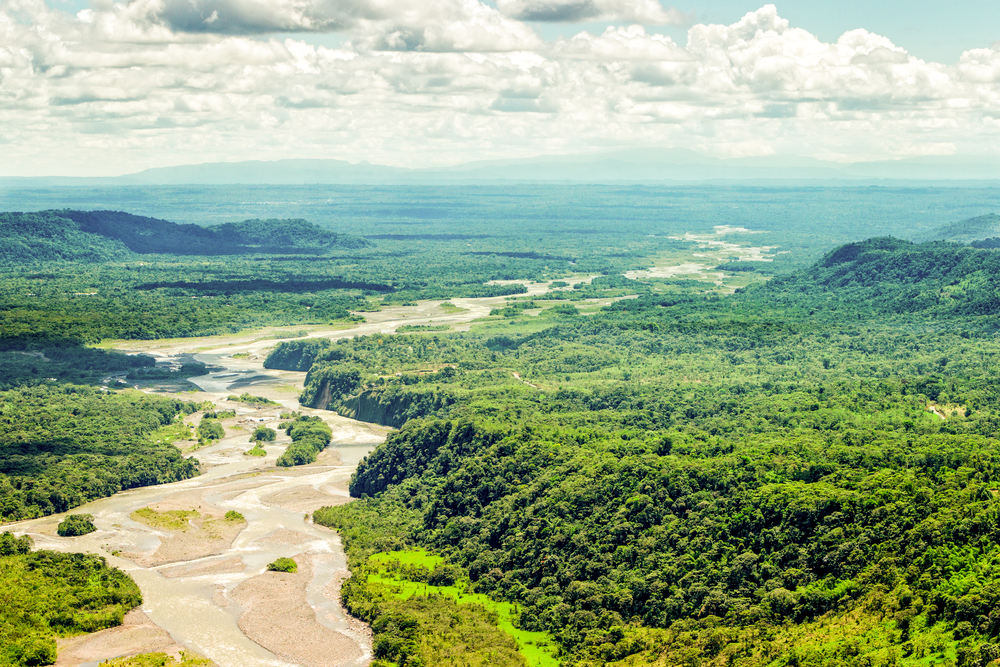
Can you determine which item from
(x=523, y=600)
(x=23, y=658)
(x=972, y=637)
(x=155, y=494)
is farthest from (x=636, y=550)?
(x=155, y=494)

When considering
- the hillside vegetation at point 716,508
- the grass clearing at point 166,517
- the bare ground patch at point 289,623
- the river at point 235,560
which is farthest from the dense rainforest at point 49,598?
the hillside vegetation at point 716,508

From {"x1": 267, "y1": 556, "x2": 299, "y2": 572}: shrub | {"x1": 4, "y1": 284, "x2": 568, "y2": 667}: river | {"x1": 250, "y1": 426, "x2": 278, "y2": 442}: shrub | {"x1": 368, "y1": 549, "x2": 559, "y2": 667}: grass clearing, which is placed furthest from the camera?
{"x1": 250, "y1": 426, "x2": 278, "y2": 442}: shrub

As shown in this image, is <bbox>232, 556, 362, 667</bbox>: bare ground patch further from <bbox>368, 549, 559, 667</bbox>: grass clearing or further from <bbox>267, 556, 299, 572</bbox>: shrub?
<bbox>368, 549, 559, 667</bbox>: grass clearing

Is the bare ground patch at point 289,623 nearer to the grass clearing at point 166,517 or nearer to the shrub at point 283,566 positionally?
the shrub at point 283,566

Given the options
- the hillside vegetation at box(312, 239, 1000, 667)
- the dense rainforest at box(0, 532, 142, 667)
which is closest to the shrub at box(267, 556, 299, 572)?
the hillside vegetation at box(312, 239, 1000, 667)

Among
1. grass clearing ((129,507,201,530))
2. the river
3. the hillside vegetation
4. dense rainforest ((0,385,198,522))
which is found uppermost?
the hillside vegetation
